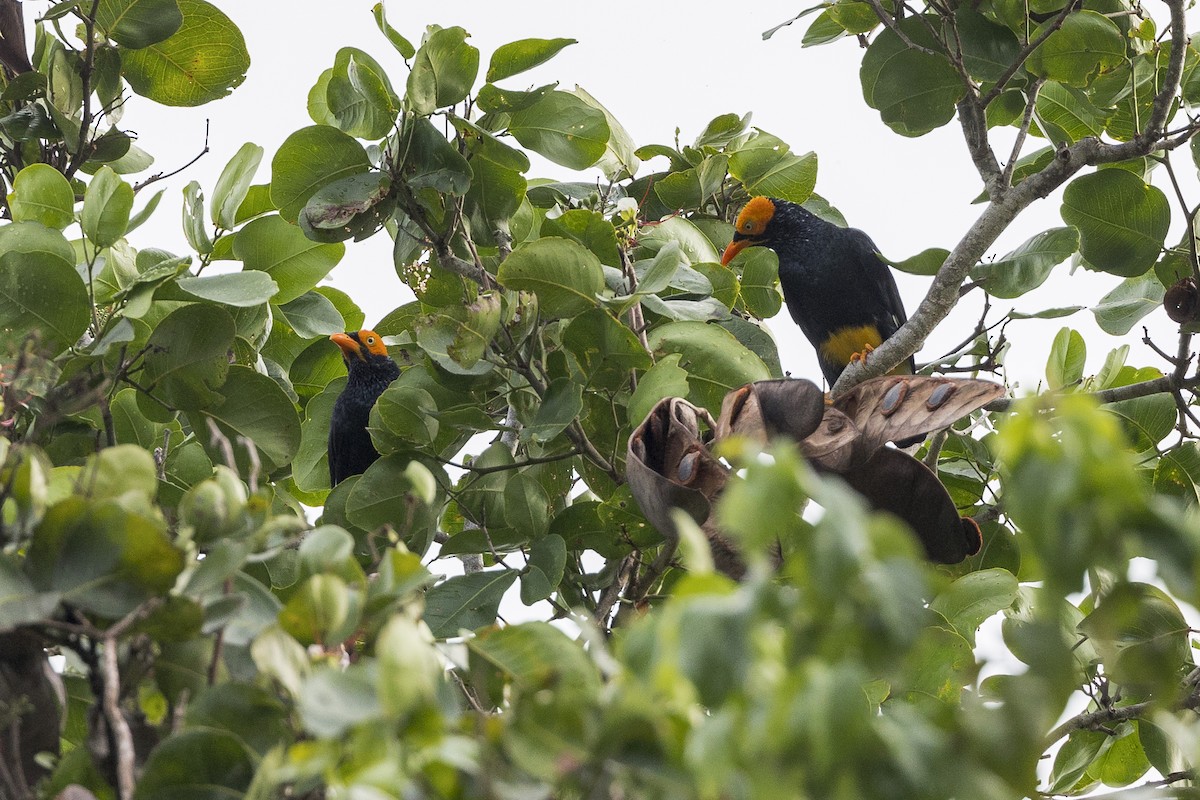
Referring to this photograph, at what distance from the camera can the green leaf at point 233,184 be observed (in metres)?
2.49

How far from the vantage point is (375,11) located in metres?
2.54

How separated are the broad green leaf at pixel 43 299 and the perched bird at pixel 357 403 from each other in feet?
3.57

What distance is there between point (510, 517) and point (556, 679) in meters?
1.45

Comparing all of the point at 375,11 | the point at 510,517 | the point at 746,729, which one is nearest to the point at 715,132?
the point at 375,11

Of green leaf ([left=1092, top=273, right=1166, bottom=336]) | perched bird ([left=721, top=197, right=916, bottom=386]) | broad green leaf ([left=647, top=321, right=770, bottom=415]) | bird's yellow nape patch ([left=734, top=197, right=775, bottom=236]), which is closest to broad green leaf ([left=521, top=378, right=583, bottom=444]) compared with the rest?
broad green leaf ([left=647, top=321, right=770, bottom=415])

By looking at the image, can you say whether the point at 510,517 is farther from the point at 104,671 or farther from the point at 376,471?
the point at 104,671

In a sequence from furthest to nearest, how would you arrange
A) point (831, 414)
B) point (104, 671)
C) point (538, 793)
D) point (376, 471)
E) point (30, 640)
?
A: point (376, 471)
point (831, 414)
point (30, 640)
point (104, 671)
point (538, 793)

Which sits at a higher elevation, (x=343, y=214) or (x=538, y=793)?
(x=343, y=214)

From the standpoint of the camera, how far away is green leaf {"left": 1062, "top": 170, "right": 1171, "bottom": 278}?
97.0 inches

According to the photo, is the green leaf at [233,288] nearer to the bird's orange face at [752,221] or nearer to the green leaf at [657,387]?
the green leaf at [657,387]

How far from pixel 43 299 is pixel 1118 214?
2069 mm

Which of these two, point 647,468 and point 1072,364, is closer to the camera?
point 647,468

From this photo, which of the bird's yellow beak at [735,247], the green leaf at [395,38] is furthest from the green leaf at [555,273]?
the bird's yellow beak at [735,247]

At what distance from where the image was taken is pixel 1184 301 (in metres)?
2.52
